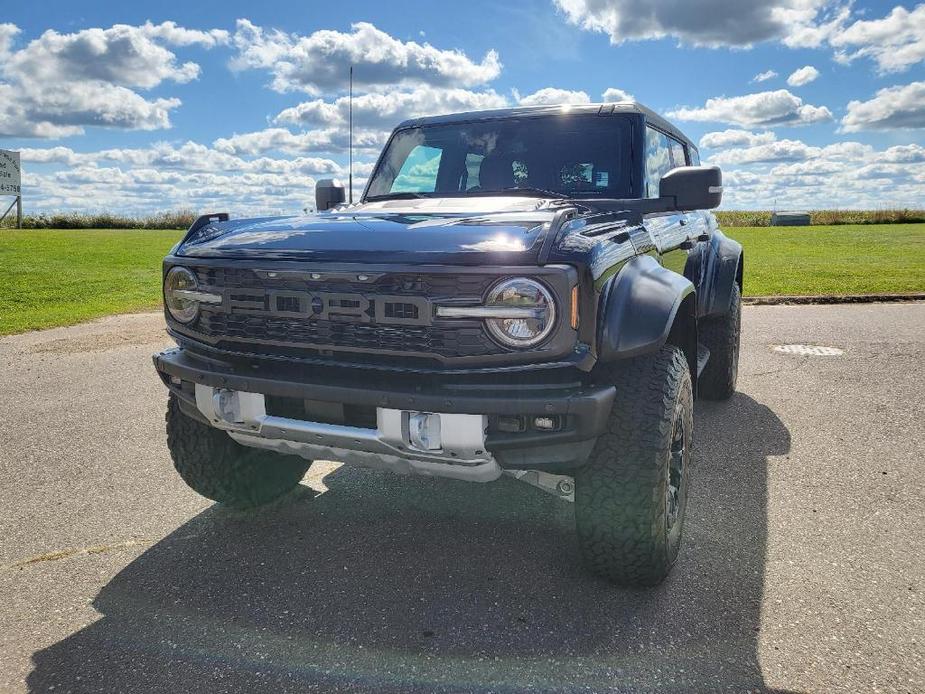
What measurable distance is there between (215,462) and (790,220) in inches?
1790

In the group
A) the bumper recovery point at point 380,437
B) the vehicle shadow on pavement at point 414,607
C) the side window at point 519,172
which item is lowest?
the vehicle shadow on pavement at point 414,607

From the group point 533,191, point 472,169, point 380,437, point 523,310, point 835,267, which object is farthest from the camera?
point 835,267

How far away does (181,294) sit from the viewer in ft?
10.00

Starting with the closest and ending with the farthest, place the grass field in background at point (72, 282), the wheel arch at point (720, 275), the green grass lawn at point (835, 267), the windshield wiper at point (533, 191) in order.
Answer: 1. the windshield wiper at point (533, 191)
2. the wheel arch at point (720, 275)
3. the grass field in background at point (72, 282)
4. the green grass lawn at point (835, 267)

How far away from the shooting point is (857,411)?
5.38 m

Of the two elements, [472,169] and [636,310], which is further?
[472,169]

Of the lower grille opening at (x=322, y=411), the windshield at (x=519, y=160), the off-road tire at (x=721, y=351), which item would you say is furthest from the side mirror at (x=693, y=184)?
the off-road tire at (x=721, y=351)

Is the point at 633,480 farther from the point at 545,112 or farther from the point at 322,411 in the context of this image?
the point at 545,112

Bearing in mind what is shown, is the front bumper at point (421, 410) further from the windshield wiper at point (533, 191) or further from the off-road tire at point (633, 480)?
the windshield wiper at point (533, 191)

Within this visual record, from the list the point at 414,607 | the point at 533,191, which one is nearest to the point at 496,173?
the point at 533,191

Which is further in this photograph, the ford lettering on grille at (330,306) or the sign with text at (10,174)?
the sign with text at (10,174)

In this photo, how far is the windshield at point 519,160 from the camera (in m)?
3.78

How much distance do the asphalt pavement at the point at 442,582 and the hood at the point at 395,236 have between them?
1257 mm

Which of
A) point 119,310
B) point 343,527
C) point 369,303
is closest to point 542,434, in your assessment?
point 369,303
